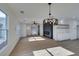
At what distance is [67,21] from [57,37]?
219 cm

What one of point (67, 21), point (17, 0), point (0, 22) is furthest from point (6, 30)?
point (67, 21)

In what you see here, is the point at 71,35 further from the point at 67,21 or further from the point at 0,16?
the point at 0,16

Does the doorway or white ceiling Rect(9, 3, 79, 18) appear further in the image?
the doorway

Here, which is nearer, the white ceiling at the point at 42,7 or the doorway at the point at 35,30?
the white ceiling at the point at 42,7

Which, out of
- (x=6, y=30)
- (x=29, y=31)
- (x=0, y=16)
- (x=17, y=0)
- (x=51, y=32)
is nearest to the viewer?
(x=17, y=0)

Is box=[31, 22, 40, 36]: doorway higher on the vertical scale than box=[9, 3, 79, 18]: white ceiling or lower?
lower

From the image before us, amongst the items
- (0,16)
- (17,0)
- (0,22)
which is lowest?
(0,22)

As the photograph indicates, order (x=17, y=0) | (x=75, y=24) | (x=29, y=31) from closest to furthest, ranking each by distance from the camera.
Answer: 1. (x=17, y=0)
2. (x=75, y=24)
3. (x=29, y=31)

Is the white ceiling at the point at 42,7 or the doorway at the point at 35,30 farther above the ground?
the white ceiling at the point at 42,7

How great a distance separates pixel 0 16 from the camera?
3.04 metres

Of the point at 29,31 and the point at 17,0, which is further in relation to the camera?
the point at 29,31

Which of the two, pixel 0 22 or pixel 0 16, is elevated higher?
pixel 0 16

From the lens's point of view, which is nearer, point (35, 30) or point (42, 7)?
point (42, 7)

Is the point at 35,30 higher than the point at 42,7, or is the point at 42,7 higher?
the point at 42,7
